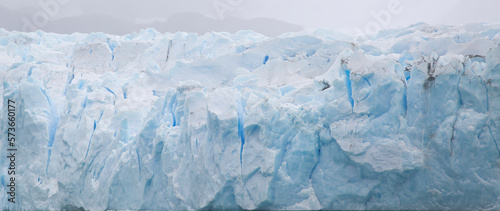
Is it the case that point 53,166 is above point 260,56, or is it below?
below

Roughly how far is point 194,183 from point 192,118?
31.3 inches

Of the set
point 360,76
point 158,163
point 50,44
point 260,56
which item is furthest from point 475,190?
point 50,44

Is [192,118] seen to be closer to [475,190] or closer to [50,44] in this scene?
[475,190]

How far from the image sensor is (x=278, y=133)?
13.7 feet

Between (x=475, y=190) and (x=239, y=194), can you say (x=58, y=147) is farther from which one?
(x=475, y=190)

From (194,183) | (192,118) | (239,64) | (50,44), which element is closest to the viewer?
(194,183)

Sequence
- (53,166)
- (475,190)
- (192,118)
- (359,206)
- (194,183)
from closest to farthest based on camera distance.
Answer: (475,190) < (359,206) < (194,183) < (192,118) < (53,166)

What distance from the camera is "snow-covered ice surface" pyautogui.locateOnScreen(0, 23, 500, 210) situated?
3598 mm

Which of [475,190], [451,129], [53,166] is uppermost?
[451,129]

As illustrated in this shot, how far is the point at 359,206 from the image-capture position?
3.83m

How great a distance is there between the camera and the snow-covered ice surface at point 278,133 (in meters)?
3.60

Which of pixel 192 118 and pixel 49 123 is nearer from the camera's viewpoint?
pixel 192 118

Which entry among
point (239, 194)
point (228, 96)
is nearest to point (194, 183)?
point (239, 194)

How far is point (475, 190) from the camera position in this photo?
3.45 meters
